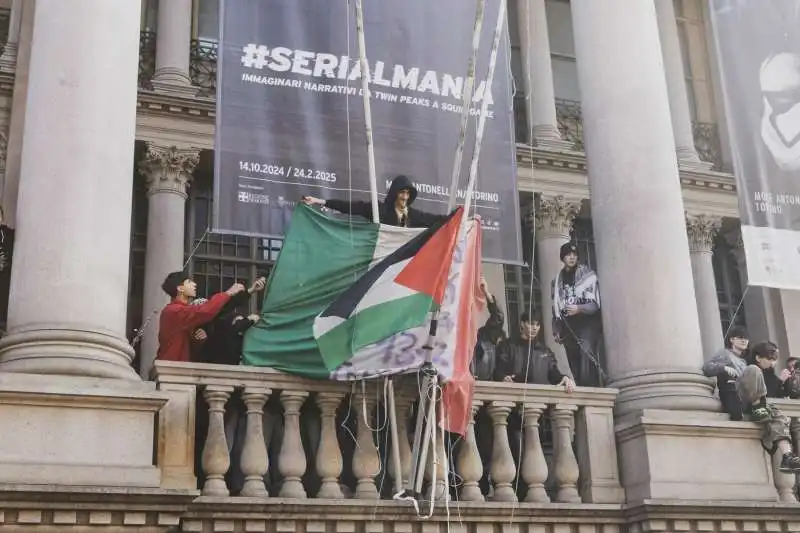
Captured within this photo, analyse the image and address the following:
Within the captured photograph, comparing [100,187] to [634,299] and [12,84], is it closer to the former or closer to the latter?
[634,299]

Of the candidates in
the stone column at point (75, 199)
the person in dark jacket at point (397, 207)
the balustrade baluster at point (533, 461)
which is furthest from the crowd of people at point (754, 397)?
the stone column at point (75, 199)

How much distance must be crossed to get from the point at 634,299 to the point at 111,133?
5362 millimetres

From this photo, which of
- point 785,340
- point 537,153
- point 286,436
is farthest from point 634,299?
point 785,340

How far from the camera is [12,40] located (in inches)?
650

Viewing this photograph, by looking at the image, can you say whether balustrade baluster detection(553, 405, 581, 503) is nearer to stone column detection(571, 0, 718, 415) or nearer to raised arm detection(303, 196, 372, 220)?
stone column detection(571, 0, 718, 415)

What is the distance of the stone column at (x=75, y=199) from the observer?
27.7 feet

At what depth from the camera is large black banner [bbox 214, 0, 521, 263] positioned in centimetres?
1119

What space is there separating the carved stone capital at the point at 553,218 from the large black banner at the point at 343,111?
6376 mm

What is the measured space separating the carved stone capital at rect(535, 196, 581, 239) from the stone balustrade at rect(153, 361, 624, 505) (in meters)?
8.83

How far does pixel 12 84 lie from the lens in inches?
639

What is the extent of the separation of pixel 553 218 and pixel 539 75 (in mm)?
2816

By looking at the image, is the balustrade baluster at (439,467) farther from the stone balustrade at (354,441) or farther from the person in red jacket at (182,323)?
the person in red jacket at (182,323)

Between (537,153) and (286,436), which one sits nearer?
(286,436)

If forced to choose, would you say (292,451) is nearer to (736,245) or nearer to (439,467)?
(439,467)
